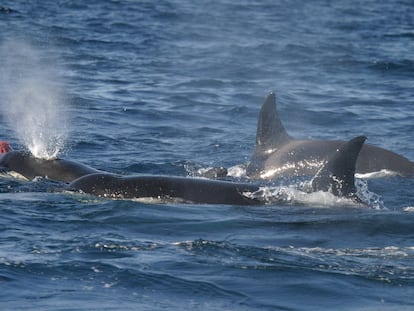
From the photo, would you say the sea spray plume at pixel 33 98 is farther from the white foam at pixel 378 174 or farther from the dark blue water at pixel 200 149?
the white foam at pixel 378 174

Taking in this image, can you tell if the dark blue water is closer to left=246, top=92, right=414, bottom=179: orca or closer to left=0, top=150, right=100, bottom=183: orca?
left=0, top=150, right=100, bottom=183: orca

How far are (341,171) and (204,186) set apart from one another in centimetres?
165

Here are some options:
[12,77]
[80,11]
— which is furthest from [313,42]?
[12,77]

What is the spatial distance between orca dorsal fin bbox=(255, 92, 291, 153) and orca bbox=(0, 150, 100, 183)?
3.62 m

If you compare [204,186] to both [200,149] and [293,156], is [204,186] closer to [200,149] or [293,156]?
[293,156]

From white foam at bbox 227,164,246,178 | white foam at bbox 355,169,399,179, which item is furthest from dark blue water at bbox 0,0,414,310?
white foam at bbox 227,164,246,178

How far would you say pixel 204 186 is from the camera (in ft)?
40.5

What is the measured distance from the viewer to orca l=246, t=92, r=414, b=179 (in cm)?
1541

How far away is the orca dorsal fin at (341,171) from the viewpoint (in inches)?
457

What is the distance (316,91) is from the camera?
84.8 ft

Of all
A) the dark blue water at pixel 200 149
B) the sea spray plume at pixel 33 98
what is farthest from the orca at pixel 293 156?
the sea spray plume at pixel 33 98

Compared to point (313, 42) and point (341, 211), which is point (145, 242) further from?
point (313, 42)

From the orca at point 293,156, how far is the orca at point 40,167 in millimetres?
2945

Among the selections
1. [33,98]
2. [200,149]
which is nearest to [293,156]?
[200,149]
